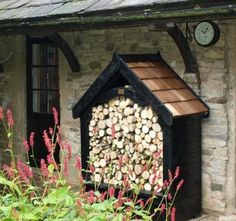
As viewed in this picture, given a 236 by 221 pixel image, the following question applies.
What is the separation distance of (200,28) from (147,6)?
2.75ft

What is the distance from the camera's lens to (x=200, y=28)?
569 cm

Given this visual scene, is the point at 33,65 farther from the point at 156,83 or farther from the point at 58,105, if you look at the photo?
the point at 156,83

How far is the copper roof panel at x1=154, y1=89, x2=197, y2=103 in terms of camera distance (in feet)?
17.9

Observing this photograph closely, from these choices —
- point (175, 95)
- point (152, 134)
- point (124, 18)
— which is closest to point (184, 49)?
point (175, 95)

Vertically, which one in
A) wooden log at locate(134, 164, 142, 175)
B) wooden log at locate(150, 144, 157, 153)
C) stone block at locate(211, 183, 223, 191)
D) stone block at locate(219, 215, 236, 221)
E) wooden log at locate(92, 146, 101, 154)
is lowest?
stone block at locate(219, 215, 236, 221)

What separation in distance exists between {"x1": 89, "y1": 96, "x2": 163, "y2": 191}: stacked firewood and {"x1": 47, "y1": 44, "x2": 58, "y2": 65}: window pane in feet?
7.28

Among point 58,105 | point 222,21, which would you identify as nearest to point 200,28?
point 222,21

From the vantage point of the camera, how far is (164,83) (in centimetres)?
577

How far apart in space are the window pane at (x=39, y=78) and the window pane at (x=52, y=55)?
22 centimetres

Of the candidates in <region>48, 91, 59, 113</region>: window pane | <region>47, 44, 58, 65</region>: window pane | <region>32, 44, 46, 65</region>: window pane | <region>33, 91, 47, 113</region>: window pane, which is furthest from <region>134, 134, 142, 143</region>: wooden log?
<region>32, 44, 46, 65</region>: window pane

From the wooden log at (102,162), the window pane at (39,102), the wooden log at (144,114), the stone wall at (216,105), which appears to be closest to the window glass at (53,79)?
the window pane at (39,102)

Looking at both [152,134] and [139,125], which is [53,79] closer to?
[139,125]

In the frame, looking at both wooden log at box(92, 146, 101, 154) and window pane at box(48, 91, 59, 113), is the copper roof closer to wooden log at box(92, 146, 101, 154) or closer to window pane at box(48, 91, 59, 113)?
wooden log at box(92, 146, 101, 154)

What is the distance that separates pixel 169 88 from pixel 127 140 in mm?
732
